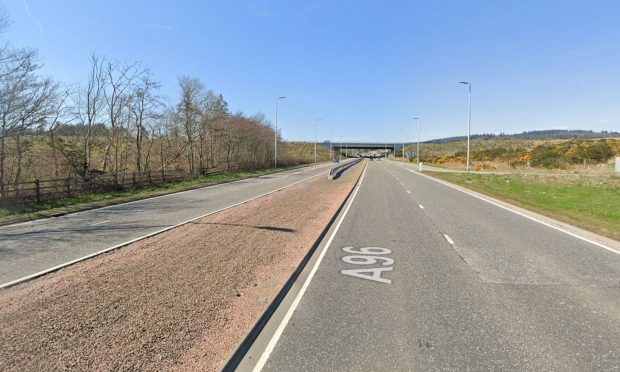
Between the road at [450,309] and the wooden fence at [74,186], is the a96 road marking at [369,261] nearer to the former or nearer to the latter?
the road at [450,309]

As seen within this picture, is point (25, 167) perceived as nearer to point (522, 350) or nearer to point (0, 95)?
point (0, 95)

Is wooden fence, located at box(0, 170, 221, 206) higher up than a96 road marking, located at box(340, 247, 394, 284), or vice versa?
wooden fence, located at box(0, 170, 221, 206)

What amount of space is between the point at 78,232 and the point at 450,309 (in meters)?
10.8

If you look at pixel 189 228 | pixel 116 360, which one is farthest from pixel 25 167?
pixel 116 360

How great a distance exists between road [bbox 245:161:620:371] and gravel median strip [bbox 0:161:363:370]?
57 centimetres

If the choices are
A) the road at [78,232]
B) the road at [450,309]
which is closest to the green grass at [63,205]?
the road at [78,232]

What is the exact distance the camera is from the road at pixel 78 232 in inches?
325

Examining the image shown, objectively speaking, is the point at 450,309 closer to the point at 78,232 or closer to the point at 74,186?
the point at 78,232

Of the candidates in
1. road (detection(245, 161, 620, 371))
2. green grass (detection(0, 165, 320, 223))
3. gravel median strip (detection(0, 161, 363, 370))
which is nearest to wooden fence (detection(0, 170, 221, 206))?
green grass (detection(0, 165, 320, 223))

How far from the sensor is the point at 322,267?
765 cm

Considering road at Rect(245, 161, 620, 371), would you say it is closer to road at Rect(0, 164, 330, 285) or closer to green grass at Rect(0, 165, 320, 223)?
road at Rect(0, 164, 330, 285)

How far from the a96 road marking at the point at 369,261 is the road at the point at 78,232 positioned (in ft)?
19.0

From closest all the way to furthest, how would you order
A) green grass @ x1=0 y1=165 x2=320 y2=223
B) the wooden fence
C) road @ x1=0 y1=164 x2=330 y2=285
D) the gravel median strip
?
the gravel median strip, road @ x1=0 y1=164 x2=330 y2=285, green grass @ x1=0 y1=165 x2=320 y2=223, the wooden fence

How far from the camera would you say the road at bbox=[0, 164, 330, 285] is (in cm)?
826
